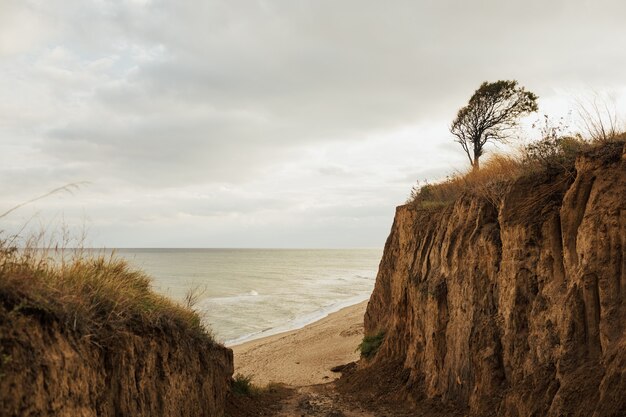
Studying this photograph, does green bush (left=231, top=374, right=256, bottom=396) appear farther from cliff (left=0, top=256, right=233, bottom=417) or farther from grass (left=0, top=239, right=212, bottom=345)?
grass (left=0, top=239, right=212, bottom=345)

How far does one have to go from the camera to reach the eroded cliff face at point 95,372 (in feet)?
14.8

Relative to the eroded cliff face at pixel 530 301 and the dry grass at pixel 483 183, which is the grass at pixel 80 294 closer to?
the eroded cliff face at pixel 530 301

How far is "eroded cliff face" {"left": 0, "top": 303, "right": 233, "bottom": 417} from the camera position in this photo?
4.52m

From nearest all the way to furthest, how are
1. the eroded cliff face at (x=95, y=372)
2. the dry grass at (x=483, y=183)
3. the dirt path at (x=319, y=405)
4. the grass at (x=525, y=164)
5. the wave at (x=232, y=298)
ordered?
the eroded cliff face at (x=95, y=372), the grass at (x=525, y=164), the dry grass at (x=483, y=183), the dirt path at (x=319, y=405), the wave at (x=232, y=298)

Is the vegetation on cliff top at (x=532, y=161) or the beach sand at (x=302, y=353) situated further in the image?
the beach sand at (x=302, y=353)

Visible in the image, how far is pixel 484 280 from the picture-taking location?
35.3 feet

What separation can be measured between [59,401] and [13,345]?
0.80 metres

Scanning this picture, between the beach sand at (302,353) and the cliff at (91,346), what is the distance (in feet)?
38.9

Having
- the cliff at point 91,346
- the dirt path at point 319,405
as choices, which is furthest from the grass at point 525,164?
the cliff at point 91,346

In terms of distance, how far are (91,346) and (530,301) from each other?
762 centimetres

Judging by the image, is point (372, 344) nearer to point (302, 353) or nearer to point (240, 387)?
point (240, 387)

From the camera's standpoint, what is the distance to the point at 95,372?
565 cm

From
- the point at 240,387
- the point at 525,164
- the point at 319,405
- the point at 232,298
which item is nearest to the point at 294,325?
the point at 232,298

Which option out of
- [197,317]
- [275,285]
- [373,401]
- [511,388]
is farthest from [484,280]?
[275,285]
